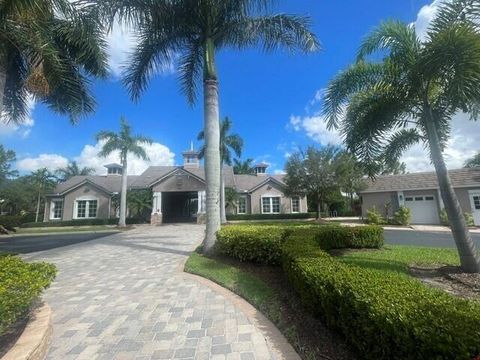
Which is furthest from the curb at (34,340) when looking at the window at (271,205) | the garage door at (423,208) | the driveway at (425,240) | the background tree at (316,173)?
the window at (271,205)

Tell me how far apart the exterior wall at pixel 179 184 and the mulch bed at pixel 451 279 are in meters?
23.9

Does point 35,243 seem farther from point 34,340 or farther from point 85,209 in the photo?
point 85,209

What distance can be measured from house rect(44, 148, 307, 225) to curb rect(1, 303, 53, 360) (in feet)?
79.7

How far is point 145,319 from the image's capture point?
4.68m

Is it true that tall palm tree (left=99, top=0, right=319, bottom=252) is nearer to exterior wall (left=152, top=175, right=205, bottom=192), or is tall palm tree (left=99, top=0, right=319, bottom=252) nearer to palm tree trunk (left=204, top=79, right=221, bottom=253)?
palm tree trunk (left=204, top=79, right=221, bottom=253)

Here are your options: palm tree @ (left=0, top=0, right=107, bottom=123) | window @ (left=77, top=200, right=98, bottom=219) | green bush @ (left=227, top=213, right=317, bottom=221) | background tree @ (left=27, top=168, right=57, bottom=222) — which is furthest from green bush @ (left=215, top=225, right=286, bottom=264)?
background tree @ (left=27, top=168, right=57, bottom=222)

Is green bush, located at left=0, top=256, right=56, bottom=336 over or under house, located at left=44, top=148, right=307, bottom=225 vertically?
under

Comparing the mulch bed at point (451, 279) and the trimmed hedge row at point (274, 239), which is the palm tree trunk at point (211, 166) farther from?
the mulch bed at point (451, 279)

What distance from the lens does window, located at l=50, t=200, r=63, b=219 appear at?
1265 inches

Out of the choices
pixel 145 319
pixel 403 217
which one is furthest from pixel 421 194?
pixel 145 319

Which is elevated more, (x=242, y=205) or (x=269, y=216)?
(x=242, y=205)

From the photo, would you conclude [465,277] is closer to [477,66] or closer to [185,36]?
[477,66]

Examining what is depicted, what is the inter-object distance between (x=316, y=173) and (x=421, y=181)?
30.1 ft

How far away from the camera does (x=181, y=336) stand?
4082mm
